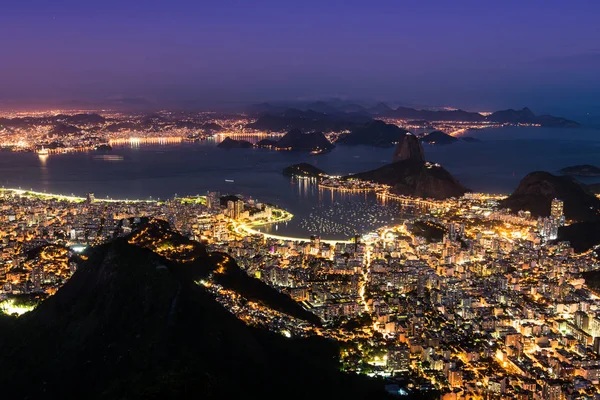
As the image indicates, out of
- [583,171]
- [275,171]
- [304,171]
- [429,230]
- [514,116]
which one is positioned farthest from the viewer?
[514,116]

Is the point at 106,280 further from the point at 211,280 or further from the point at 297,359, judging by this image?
the point at 297,359

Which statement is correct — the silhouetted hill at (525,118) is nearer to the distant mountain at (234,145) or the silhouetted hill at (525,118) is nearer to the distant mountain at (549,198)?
the distant mountain at (234,145)

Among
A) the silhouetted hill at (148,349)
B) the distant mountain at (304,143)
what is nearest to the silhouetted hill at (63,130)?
the distant mountain at (304,143)

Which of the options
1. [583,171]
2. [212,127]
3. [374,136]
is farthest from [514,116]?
[583,171]

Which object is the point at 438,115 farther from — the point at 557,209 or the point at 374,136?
the point at 557,209

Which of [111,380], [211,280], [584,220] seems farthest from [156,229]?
[584,220]

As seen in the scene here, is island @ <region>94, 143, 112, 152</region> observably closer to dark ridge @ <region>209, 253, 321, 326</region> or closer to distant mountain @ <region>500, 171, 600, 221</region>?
distant mountain @ <region>500, 171, 600, 221</region>
